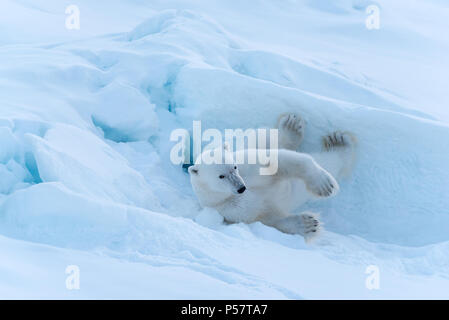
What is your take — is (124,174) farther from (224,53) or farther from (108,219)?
(224,53)

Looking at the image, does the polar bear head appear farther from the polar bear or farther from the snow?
the snow

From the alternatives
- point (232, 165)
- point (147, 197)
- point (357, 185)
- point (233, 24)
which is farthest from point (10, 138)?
point (233, 24)

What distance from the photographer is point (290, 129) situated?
13.5ft

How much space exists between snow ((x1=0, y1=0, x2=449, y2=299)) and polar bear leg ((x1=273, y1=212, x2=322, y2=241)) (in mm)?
85

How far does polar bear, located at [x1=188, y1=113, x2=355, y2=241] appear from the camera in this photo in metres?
3.55

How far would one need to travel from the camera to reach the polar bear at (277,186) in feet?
11.6

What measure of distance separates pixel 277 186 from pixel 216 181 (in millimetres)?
482

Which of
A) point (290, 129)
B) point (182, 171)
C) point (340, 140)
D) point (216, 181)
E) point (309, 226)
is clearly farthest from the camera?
point (182, 171)

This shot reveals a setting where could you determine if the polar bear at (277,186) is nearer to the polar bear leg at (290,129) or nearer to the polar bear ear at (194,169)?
the polar bear ear at (194,169)

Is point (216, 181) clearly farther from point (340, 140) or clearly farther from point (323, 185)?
point (340, 140)

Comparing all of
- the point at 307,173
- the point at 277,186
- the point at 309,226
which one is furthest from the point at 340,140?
the point at 309,226

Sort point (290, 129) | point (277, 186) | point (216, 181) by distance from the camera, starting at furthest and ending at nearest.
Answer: point (290, 129)
point (277, 186)
point (216, 181)

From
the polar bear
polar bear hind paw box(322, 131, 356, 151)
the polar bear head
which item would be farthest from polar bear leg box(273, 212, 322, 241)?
polar bear hind paw box(322, 131, 356, 151)

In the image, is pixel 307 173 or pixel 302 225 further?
pixel 307 173
